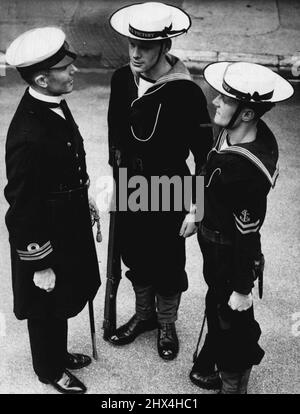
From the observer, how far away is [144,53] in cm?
261

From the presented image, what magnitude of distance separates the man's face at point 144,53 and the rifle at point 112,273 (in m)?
0.57

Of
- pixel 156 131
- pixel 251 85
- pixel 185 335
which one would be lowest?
pixel 185 335

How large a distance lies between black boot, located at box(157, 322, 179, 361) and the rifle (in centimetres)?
29

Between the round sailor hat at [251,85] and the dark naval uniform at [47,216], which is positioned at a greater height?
the round sailor hat at [251,85]

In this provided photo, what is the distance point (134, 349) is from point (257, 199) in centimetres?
148

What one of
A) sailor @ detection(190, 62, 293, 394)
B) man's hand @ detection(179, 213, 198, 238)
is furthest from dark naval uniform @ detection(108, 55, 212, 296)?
sailor @ detection(190, 62, 293, 394)

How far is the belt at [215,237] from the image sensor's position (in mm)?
2514

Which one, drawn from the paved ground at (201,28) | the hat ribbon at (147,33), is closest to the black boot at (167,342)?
the hat ribbon at (147,33)

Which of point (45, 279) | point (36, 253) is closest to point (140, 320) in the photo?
point (45, 279)

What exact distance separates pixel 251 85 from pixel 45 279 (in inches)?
49.7

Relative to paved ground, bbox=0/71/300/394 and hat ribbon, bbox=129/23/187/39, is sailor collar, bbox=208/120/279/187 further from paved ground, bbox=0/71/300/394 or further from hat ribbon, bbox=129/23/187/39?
paved ground, bbox=0/71/300/394

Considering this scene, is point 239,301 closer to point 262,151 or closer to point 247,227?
point 247,227

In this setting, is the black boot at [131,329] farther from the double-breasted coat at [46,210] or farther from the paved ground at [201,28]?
the paved ground at [201,28]
